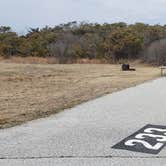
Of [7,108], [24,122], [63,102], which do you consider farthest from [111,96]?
[24,122]

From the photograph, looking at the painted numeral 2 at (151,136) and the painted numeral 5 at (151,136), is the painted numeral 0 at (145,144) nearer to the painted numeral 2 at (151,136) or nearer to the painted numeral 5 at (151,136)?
the painted numeral 2 at (151,136)

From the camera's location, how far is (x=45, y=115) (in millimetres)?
9016

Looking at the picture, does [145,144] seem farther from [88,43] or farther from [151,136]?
[88,43]

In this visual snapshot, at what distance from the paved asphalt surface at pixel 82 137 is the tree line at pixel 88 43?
3370 centimetres

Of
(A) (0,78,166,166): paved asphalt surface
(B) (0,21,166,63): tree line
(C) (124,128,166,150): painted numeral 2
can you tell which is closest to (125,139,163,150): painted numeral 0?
(C) (124,128,166,150): painted numeral 2

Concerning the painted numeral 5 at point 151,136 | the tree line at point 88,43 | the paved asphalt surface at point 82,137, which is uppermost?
the tree line at point 88,43

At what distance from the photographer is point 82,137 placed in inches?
265

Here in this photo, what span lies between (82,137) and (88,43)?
40578 mm

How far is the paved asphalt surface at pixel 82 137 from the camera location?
537 centimetres

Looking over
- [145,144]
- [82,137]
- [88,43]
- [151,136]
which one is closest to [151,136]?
[151,136]

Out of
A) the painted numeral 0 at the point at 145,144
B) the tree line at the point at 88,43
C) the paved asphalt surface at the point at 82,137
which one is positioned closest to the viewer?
the paved asphalt surface at the point at 82,137

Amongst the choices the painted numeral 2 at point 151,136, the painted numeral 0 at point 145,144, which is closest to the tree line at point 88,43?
the painted numeral 2 at point 151,136

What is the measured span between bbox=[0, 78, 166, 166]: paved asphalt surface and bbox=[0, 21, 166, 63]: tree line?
3370cm

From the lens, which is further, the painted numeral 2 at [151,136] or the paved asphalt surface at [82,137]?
the painted numeral 2 at [151,136]
